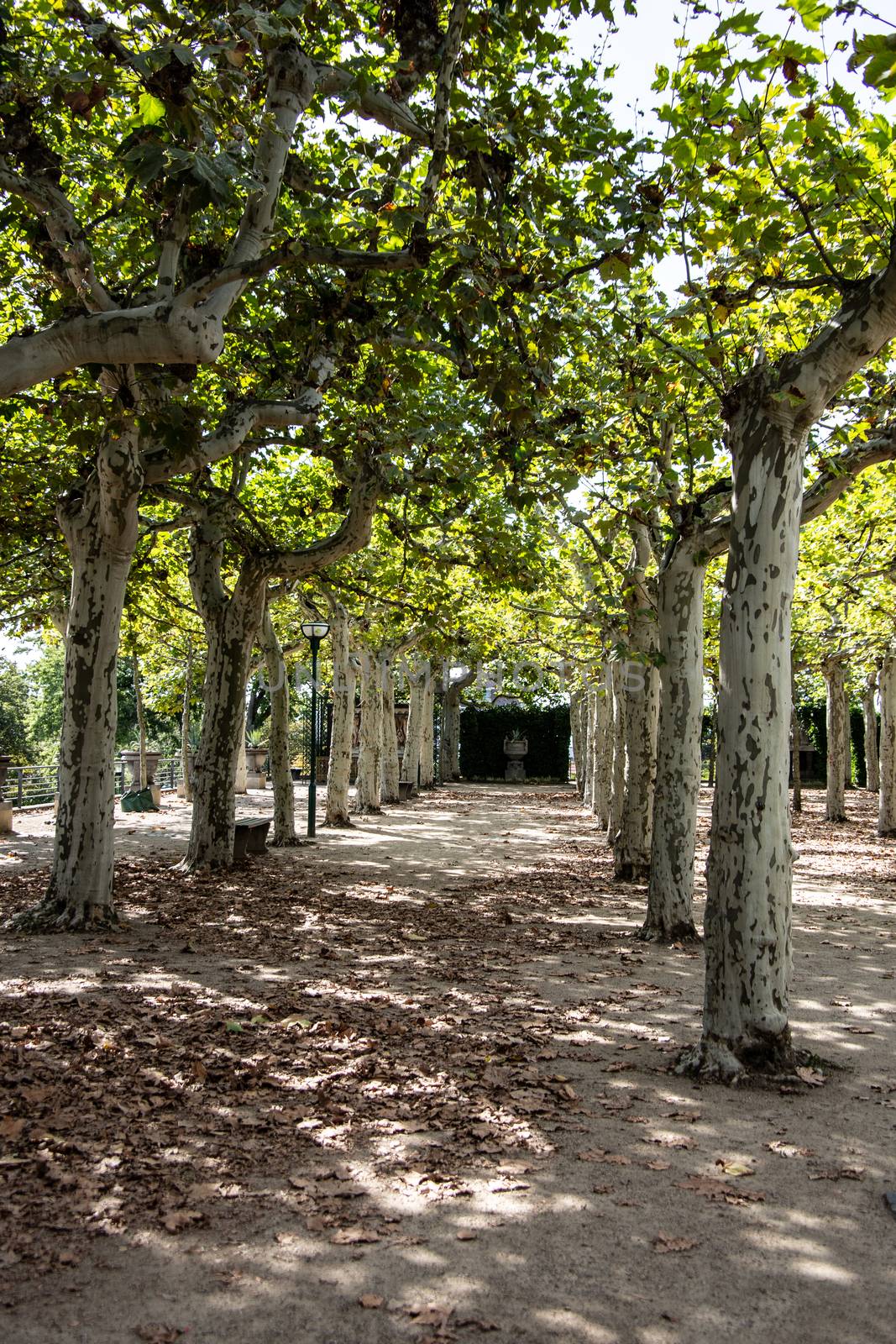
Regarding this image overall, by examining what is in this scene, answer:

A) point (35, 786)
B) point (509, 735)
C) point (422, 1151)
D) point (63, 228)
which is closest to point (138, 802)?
point (35, 786)

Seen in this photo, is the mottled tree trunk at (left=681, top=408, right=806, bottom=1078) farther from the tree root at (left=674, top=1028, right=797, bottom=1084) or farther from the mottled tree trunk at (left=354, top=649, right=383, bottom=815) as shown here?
the mottled tree trunk at (left=354, top=649, right=383, bottom=815)

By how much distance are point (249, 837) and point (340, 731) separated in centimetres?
641

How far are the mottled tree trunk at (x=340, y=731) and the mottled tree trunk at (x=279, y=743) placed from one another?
3.59 meters

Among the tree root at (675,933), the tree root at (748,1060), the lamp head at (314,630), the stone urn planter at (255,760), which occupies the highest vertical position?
the lamp head at (314,630)

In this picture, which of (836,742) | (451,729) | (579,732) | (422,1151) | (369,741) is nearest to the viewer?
(422,1151)

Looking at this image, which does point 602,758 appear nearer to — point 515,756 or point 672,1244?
point 672,1244

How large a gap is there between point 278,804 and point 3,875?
515 centimetres

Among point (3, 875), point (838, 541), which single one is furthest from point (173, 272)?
point (838, 541)

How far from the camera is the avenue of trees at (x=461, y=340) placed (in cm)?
525

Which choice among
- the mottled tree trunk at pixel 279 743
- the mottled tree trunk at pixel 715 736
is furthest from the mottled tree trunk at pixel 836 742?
the mottled tree trunk at pixel 279 743

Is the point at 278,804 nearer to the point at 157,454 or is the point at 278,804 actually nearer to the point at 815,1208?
the point at 157,454

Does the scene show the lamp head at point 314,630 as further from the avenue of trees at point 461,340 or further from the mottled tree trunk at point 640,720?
the mottled tree trunk at point 640,720

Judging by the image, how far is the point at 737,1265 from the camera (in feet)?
11.0

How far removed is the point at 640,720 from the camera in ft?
41.0
